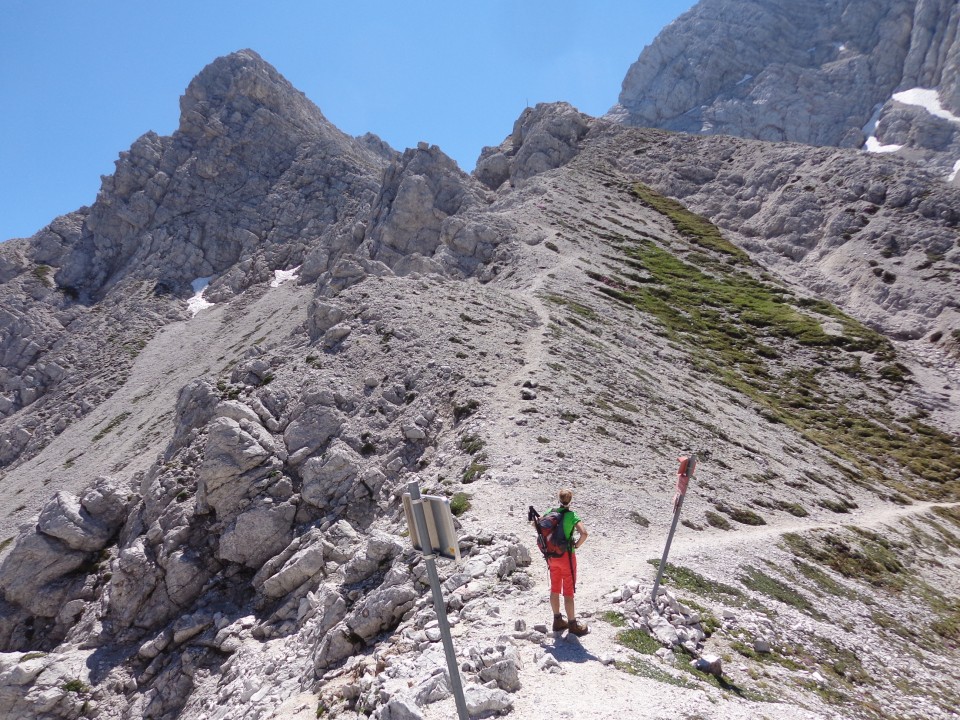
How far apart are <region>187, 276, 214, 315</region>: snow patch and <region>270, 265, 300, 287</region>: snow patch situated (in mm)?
11605

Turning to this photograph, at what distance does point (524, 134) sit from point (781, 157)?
1694 inches

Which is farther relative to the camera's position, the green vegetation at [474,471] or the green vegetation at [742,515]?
the green vegetation at [742,515]

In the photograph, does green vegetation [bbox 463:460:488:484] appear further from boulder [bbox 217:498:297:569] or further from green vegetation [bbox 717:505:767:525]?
green vegetation [bbox 717:505:767:525]

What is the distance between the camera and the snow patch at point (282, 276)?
101188 millimetres

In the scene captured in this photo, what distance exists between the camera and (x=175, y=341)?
93812 mm

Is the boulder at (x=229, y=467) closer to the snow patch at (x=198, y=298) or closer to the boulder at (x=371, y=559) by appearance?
the boulder at (x=371, y=559)

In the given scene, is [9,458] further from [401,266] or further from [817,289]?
[817,289]

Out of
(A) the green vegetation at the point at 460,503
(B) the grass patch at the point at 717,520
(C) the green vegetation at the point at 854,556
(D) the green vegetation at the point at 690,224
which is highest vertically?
(D) the green vegetation at the point at 690,224

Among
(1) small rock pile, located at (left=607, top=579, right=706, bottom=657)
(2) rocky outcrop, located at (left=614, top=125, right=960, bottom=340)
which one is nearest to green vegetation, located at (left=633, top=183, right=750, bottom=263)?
(2) rocky outcrop, located at (left=614, top=125, right=960, bottom=340)

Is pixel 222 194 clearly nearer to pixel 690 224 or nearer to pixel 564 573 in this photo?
pixel 690 224

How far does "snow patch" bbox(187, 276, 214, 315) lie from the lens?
103625 mm

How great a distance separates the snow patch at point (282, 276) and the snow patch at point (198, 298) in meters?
11.6

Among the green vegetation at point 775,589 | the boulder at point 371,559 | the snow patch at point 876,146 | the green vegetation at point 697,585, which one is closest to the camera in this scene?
the green vegetation at point 697,585

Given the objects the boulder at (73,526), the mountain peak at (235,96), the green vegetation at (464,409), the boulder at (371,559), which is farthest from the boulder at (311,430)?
the mountain peak at (235,96)
